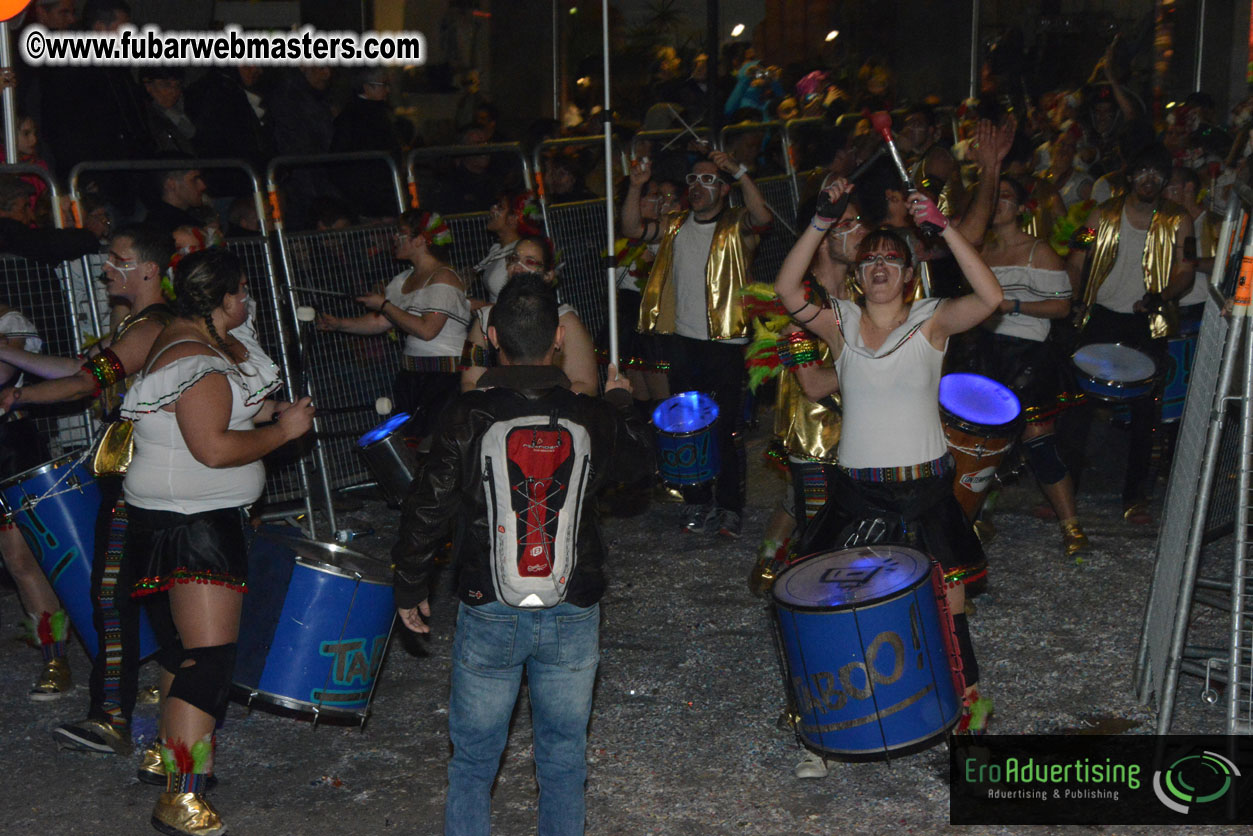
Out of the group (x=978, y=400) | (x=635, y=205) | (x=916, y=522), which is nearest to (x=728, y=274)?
(x=635, y=205)

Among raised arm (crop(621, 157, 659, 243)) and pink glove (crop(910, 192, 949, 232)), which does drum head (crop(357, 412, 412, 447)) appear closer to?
raised arm (crop(621, 157, 659, 243))

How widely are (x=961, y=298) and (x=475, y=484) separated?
6.29 feet

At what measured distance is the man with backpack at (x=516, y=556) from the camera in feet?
11.7

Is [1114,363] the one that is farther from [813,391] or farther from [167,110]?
[167,110]

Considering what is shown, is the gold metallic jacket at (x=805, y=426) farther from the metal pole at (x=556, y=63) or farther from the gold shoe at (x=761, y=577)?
the metal pole at (x=556, y=63)

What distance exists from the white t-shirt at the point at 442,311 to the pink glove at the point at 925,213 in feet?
11.3

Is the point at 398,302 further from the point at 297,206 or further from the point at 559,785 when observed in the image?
the point at 559,785

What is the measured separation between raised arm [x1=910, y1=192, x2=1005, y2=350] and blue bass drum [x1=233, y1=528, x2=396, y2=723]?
84.6 inches

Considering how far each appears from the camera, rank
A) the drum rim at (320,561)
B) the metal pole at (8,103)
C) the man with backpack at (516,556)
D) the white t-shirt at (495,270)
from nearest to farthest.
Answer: the man with backpack at (516,556) → the drum rim at (320,561) → the metal pole at (8,103) → the white t-shirt at (495,270)

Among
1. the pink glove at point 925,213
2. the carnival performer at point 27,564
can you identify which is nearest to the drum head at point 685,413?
the pink glove at point 925,213

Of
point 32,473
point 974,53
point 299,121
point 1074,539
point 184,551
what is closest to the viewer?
point 184,551

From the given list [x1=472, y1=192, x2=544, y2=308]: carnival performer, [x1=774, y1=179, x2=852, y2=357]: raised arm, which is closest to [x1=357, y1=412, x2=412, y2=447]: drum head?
[x1=472, y1=192, x2=544, y2=308]: carnival performer

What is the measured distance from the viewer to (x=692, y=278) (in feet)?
25.0

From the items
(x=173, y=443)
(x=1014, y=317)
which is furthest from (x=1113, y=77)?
(x=173, y=443)
